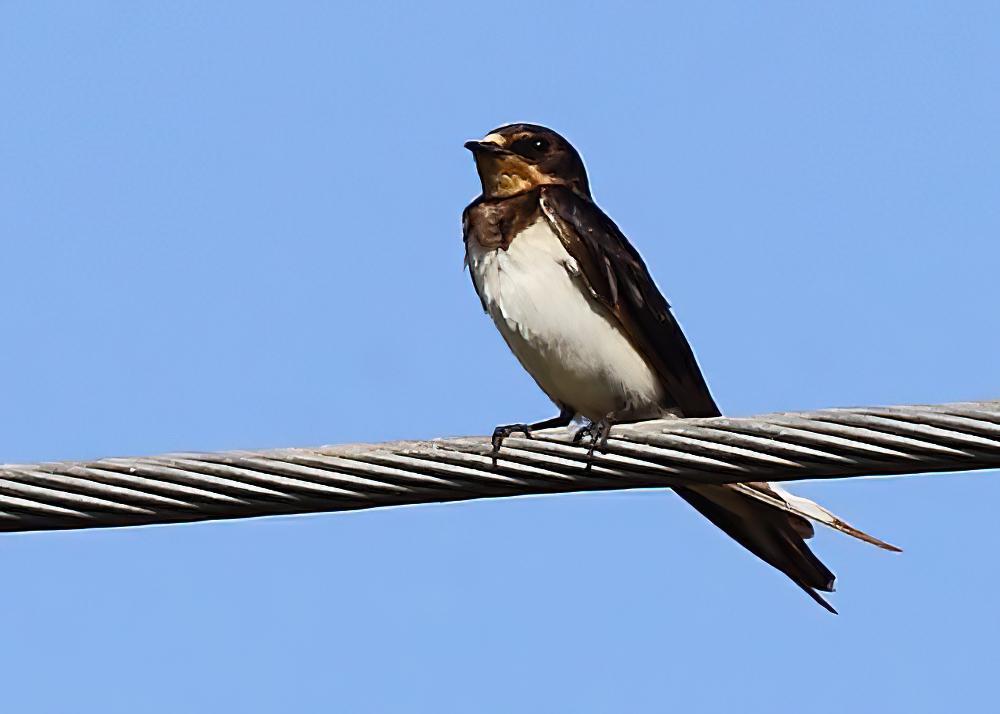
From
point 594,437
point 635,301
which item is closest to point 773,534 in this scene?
point 635,301

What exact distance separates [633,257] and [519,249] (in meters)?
0.36

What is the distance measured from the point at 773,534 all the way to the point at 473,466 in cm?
145

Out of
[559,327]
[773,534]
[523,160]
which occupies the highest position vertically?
[523,160]

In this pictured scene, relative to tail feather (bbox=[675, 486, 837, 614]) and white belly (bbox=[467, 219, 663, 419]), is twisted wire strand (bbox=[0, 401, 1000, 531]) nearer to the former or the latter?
tail feather (bbox=[675, 486, 837, 614])

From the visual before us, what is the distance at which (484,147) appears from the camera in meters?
5.76

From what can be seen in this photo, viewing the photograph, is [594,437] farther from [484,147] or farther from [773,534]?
[484,147]

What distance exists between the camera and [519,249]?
5.19 meters

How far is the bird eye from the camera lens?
5.81 meters

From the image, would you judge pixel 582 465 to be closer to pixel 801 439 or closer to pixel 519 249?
pixel 801 439

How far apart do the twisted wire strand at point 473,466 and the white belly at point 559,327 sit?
160cm

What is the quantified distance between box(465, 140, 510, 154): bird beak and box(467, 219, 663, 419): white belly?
0.58m

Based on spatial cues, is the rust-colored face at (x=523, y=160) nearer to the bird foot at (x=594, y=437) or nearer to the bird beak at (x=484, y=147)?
the bird beak at (x=484, y=147)

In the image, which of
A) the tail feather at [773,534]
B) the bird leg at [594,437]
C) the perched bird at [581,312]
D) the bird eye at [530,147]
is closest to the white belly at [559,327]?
the perched bird at [581,312]

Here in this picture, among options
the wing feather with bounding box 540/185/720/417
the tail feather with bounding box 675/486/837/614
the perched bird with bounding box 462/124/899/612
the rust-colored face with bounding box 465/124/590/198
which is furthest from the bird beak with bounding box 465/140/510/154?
the tail feather with bounding box 675/486/837/614
